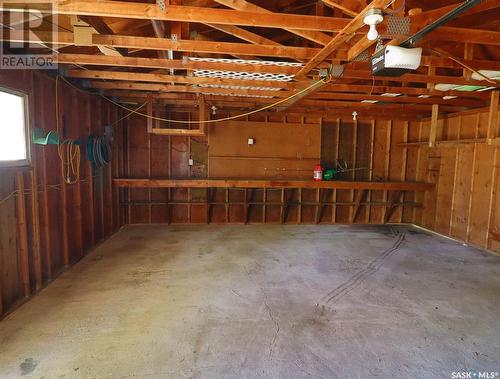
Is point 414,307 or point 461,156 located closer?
point 414,307

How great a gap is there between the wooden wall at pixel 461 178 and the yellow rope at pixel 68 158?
19.2ft

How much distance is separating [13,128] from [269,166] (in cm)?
437

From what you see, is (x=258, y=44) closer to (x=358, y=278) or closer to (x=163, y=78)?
(x=163, y=78)

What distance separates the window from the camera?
2.70 metres

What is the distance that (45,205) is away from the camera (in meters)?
3.29

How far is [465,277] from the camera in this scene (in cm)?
366

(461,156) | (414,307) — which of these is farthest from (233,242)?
(461,156)

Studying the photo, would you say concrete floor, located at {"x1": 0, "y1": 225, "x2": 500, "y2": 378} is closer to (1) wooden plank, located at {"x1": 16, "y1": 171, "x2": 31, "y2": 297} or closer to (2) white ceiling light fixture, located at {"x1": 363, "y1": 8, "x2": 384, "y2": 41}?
(1) wooden plank, located at {"x1": 16, "y1": 171, "x2": 31, "y2": 297}

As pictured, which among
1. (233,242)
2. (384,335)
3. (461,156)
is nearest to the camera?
(384,335)

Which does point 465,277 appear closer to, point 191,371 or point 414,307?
point 414,307

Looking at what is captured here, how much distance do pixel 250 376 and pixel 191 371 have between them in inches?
15.4

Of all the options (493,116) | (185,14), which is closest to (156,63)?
(185,14)

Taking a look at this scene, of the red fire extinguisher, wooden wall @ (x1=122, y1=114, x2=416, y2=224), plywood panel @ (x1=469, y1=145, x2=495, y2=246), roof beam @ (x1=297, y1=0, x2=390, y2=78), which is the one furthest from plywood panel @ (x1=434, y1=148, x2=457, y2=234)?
roof beam @ (x1=297, y1=0, x2=390, y2=78)

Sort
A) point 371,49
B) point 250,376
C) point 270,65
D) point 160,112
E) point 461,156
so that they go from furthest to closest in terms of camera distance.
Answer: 1. point 160,112
2. point 461,156
3. point 270,65
4. point 371,49
5. point 250,376
